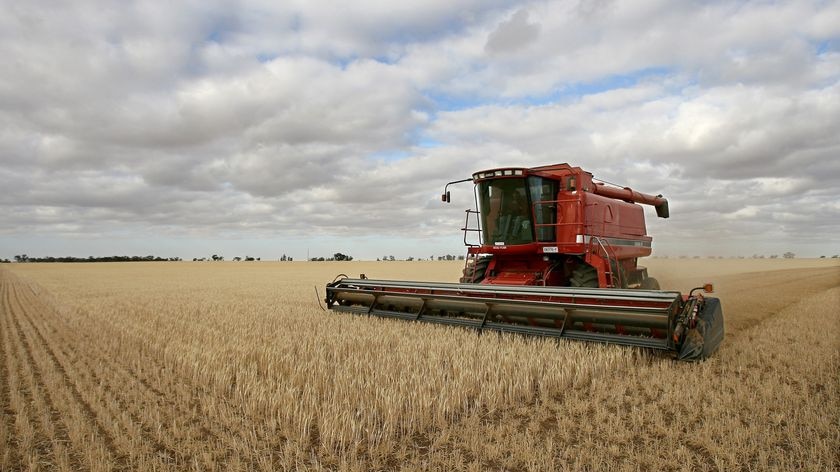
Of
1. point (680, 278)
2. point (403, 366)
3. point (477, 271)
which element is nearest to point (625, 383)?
point (403, 366)

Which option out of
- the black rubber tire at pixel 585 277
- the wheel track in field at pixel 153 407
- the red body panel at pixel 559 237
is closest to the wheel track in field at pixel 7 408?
the wheel track in field at pixel 153 407

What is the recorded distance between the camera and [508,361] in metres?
4.87

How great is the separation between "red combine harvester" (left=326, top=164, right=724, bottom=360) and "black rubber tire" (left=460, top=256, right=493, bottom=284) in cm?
2

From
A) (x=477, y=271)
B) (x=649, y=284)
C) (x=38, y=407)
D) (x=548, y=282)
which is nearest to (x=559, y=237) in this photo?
(x=548, y=282)

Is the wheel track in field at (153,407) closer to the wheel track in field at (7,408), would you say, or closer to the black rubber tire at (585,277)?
the wheel track in field at (7,408)

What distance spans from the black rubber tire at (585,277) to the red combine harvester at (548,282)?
0.02 m

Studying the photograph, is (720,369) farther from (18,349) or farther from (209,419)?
(18,349)

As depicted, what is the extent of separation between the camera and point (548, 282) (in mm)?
8555

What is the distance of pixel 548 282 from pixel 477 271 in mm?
1414

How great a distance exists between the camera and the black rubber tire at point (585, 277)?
26.5ft

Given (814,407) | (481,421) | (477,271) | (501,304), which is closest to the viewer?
(481,421)

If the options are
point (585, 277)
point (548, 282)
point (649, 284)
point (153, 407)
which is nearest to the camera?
point (153, 407)

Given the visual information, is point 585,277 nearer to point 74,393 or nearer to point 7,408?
point 74,393

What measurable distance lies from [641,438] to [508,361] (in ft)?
5.44
